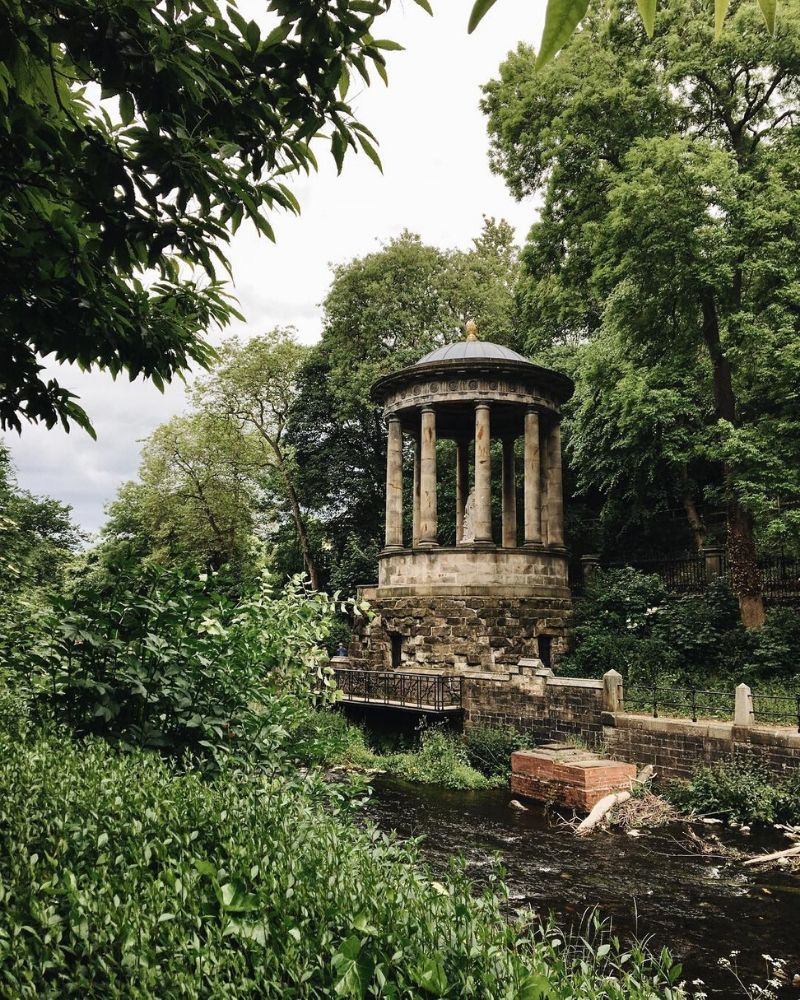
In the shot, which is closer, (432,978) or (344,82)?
(432,978)

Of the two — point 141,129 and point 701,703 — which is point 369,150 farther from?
point 701,703

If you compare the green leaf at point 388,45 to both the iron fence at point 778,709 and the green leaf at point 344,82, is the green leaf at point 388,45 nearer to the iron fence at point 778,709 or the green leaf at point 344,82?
the green leaf at point 344,82

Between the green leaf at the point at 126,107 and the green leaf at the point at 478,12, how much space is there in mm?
2394

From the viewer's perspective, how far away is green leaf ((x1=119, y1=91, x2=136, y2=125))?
2918mm

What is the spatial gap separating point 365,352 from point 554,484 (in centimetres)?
1091

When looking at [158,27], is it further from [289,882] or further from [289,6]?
[289,882]

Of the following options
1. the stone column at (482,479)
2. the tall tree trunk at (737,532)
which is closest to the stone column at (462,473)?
the stone column at (482,479)

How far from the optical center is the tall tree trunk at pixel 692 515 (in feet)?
78.2

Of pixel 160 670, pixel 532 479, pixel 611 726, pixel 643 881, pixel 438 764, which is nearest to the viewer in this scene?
pixel 160 670

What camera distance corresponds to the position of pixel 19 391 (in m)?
4.55

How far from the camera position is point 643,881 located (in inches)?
349

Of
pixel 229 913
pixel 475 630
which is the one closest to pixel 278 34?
pixel 229 913

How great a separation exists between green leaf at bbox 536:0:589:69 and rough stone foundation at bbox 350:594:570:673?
61.9 feet

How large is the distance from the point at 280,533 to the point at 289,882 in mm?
30277
